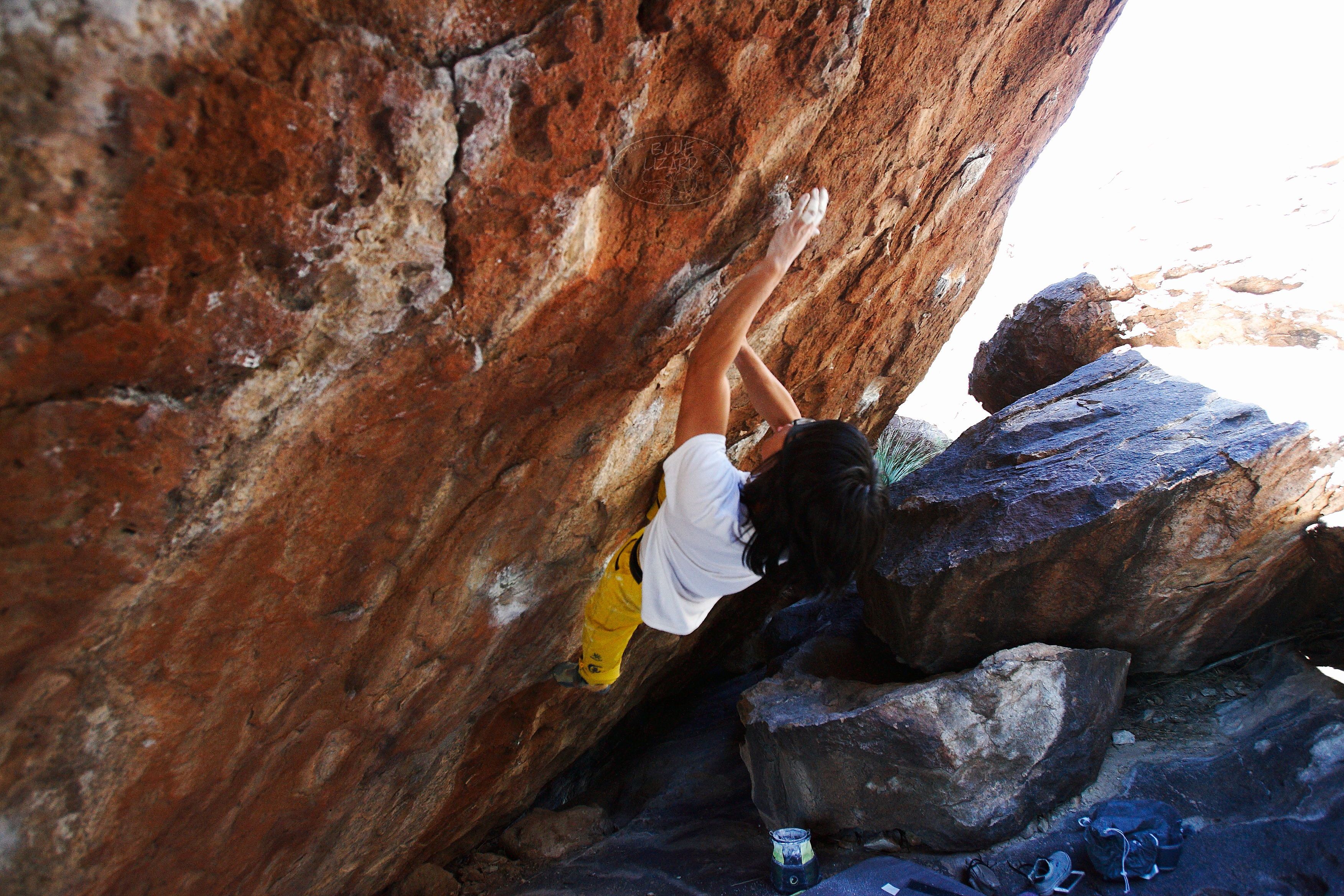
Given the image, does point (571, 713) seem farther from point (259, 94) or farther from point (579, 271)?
point (259, 94)

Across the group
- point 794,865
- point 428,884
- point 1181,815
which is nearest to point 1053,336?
point 1181,815

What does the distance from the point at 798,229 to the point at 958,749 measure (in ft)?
7.54

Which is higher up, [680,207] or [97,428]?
[680,207]

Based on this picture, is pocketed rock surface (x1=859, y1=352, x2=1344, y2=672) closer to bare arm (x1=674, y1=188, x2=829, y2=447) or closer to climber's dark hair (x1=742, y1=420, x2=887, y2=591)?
climber's dark hair (x1=742, y1=420, x2=887, y2=591)

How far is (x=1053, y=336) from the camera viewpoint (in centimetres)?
610

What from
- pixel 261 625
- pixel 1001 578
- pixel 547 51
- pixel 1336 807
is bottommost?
pixel 1336 807

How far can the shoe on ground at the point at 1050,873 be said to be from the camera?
118 inches

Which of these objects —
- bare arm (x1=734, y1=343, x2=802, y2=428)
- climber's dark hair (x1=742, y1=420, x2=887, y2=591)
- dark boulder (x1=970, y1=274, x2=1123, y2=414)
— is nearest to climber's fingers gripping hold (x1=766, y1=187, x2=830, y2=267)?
bare arm (x1=734, y1=343, x2=802, y2=428)

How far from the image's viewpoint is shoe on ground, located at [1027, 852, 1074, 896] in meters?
3.00

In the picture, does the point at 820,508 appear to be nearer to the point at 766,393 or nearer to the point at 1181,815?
the point at 766,393

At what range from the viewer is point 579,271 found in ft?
6.89

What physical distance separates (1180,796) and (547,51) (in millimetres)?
3842

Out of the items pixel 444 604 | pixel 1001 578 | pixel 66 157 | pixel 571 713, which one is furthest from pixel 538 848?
pixel 66 157

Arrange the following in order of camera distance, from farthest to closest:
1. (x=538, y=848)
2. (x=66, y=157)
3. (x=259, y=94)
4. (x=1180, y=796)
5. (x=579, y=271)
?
(x=538, y=848)
(x=1180, y=796)
(x=579, y=271)
(x=259, y=94)
(x=66, y=157)
